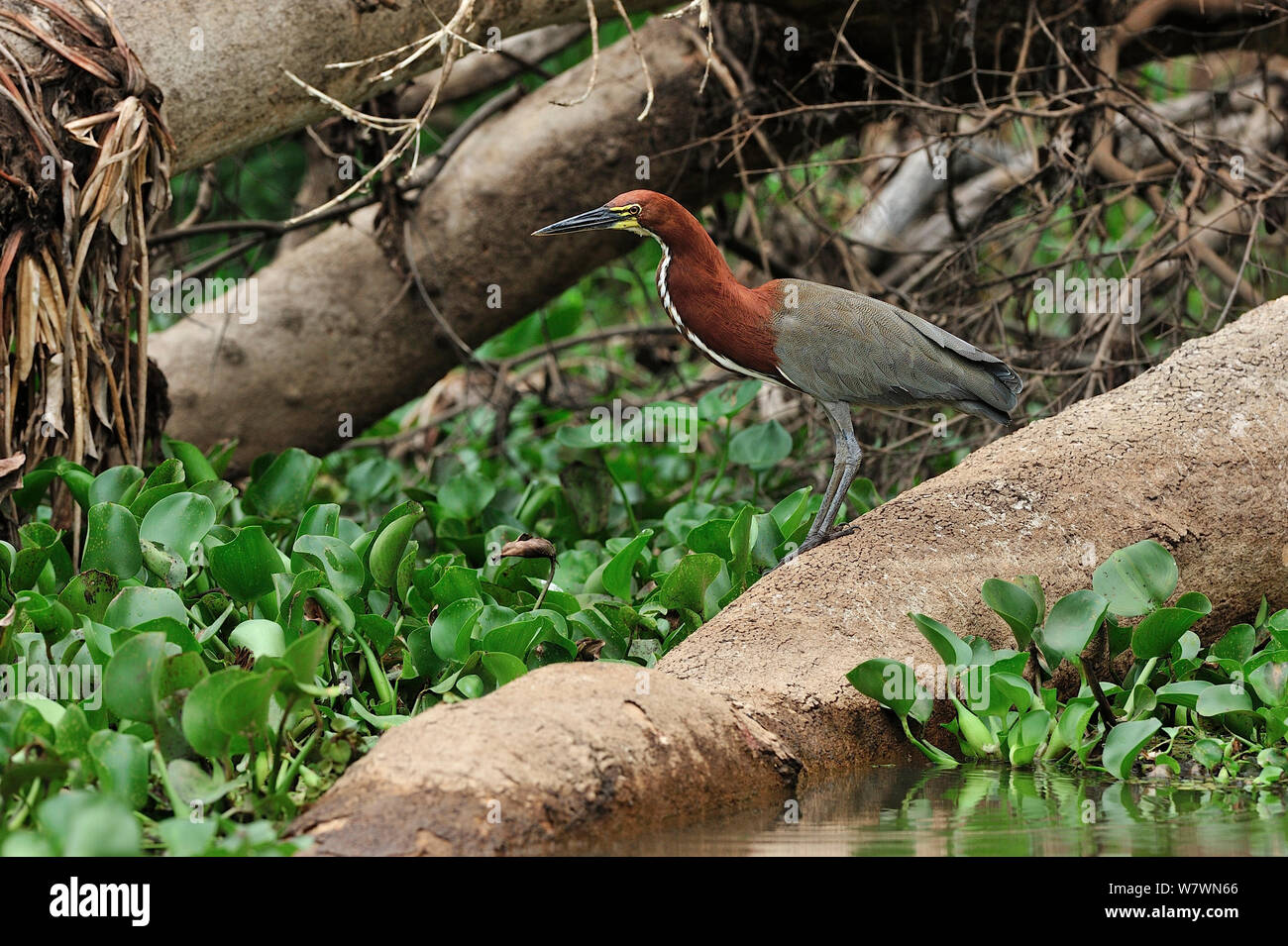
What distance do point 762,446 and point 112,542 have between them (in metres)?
2.37

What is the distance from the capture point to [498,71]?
24.1 ft

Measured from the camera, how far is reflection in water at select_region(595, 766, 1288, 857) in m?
2.57

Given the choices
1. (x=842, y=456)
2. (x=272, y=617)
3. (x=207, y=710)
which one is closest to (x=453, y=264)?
(x=842, y=456)

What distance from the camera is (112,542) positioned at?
3549 millimetres

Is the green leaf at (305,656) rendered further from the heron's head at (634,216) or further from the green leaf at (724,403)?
the green leaf at (724,403)

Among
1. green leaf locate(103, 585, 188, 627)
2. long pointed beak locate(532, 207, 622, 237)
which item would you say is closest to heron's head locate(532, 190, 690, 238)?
long pointed beak locate(532, 207, 622, 237)

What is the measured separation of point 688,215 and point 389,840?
2273mm

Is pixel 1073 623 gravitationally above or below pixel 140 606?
below

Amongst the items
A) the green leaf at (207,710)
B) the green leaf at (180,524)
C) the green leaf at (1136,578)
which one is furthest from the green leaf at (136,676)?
the green leaf at (1136,578)

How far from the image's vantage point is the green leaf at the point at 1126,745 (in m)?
2.93

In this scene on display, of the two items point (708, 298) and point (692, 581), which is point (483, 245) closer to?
point (708, 298)

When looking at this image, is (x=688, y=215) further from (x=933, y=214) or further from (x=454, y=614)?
(x=933, y=214)

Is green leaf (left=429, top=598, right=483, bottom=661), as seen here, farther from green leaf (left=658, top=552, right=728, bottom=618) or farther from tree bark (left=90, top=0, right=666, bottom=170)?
tree bark (left=90, top=0, right=666, bottom=170)
